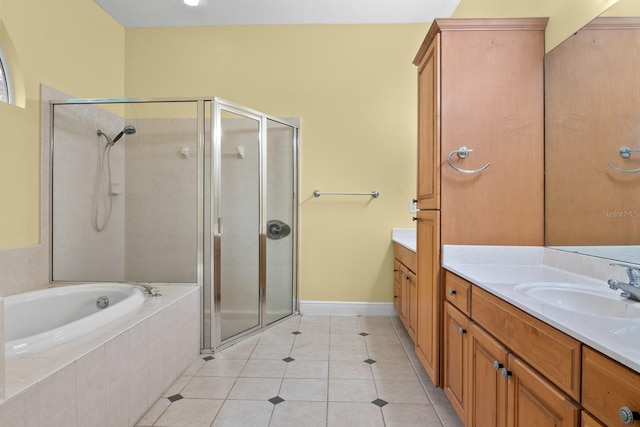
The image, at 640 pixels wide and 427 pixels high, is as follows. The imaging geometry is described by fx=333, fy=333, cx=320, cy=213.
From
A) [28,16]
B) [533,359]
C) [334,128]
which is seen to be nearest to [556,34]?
[533,359]

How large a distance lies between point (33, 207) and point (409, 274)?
8.85 ft

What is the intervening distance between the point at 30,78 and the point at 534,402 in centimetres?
322

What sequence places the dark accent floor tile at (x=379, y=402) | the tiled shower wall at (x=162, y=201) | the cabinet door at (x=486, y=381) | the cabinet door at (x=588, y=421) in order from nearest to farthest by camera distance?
1. the cabinet door at (x=588, y=421)
2. the cabinet door at (x=486, y=381)
3. the dark accent floor tile at (x=379, y=402)
4. the tiled shower wall at (x=162, y=201)

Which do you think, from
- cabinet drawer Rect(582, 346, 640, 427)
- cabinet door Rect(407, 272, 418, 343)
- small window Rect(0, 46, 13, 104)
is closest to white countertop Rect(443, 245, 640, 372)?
cabinet drawer Rect(582, 346, 640, 427)

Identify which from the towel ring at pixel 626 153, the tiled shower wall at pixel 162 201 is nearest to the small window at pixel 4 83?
the tiled shower wall at pixel 162 201

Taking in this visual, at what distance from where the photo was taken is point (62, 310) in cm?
210

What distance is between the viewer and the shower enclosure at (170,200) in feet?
8.20

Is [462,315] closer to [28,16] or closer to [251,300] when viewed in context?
[251,300]


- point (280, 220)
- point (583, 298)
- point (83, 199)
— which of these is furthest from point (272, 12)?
point (583, 298)

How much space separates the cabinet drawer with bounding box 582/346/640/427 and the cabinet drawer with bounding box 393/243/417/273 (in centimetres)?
162

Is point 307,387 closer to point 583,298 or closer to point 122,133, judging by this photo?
point 583,298

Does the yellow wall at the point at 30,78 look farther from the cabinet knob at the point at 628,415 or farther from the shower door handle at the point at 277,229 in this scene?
the cabinet knob at the point at 628,415

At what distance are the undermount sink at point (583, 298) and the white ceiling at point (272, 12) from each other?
2689mm

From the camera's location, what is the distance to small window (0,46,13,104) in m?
2.13
